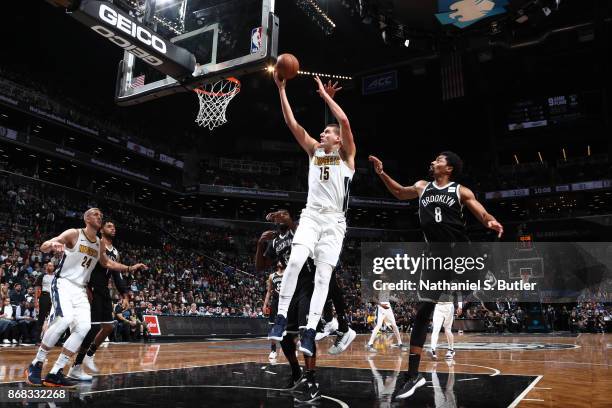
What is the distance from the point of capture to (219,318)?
64.0ft

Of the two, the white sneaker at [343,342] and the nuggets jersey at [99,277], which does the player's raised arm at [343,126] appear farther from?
the nuggets jersey at [99,277]

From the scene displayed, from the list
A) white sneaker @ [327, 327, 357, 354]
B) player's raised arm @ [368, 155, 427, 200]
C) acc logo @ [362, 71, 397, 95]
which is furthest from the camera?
acc logo @ [362, 71, 397, 95]

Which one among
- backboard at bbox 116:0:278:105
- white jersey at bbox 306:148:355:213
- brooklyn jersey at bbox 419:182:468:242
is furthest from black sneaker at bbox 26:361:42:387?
backboard at bbox 116:0:278:105

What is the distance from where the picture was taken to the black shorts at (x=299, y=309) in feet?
15.4

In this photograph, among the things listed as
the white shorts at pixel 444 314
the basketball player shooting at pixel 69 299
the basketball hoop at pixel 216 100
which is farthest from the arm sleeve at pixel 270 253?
the basketball hoop at pixel 216 100

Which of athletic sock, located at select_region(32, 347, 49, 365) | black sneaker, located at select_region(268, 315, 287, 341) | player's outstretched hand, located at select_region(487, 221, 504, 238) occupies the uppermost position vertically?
player's outstretched hand, located at select_region(487, 221, 504, 238)

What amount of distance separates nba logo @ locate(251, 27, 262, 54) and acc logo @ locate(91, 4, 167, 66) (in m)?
1.47

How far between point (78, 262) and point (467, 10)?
65.8 ft

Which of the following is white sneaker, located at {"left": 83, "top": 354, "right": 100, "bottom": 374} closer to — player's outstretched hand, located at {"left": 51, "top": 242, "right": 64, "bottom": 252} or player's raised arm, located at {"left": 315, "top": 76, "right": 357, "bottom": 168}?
player's outstretched hand, located at {"left": 51, "top": 242, "right": 64, "bottom": 252}

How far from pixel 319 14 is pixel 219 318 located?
1437 centimetres

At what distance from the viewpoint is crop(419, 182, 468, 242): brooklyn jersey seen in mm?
4668

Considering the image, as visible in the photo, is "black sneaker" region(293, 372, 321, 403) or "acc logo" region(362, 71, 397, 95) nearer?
"black sneaker" region(293, 372, 321, 403)

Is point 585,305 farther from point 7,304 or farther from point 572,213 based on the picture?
point 7,304

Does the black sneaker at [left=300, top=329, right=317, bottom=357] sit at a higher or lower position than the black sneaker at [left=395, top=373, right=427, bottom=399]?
higher
